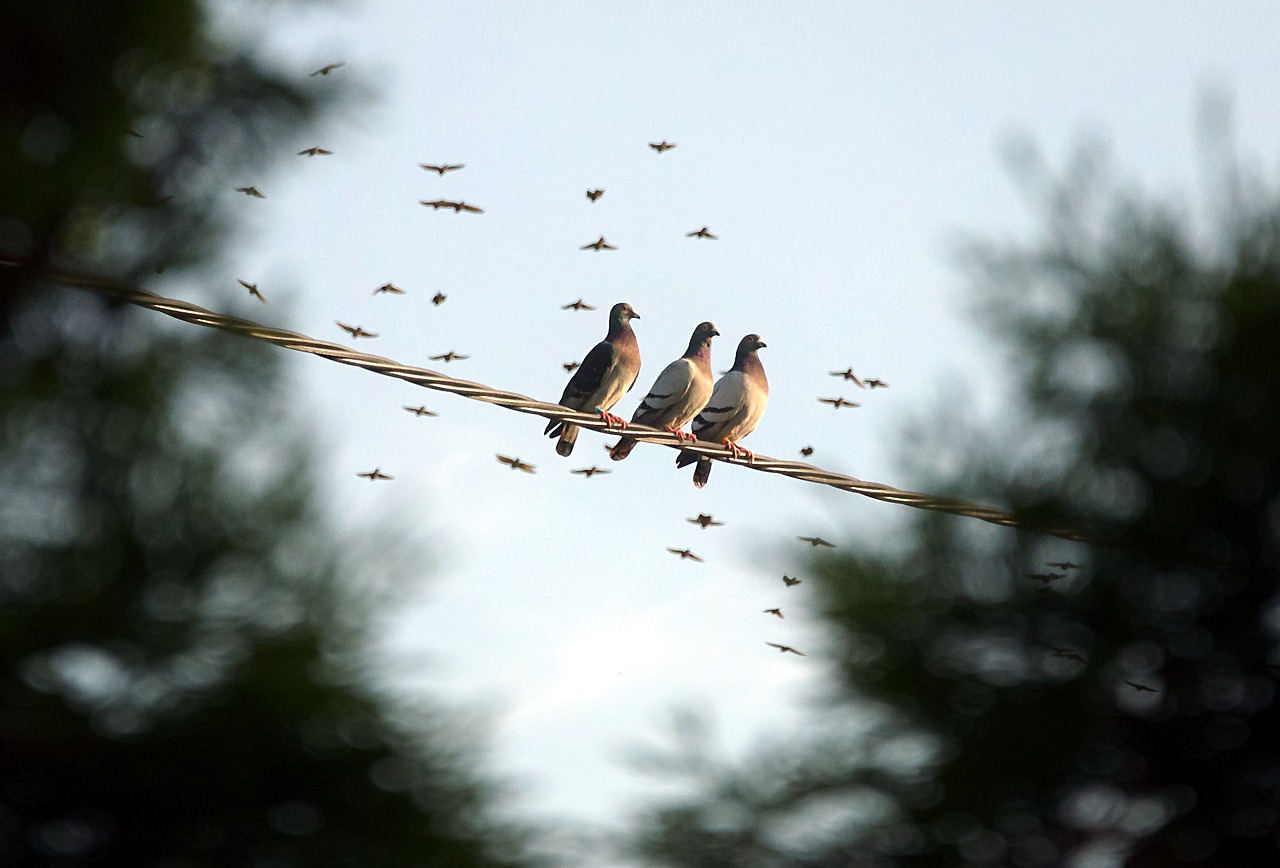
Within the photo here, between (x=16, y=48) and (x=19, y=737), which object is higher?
(x=16, y=48)

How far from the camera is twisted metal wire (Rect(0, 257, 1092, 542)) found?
8.25 feet

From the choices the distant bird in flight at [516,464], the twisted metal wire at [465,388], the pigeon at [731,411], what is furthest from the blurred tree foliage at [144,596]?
the pigeon at [731,411]

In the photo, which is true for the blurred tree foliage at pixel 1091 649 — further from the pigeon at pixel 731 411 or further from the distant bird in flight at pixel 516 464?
the pigeon at pixel 731 411

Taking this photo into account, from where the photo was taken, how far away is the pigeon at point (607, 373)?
35.8ft

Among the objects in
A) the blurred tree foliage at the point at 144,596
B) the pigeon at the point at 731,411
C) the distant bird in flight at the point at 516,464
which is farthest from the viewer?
the pigeon at the point at 731,411

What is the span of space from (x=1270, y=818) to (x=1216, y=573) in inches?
17.5

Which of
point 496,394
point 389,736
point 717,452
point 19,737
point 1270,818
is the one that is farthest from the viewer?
point 717,452

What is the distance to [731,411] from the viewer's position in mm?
10406

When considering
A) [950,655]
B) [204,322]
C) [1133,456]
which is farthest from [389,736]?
[204,322]

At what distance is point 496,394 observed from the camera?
5383 mm

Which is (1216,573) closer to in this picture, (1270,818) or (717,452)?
(1270,818)

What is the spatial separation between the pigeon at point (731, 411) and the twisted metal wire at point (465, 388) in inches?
139

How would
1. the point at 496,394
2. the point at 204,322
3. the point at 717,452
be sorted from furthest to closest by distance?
1. the point at 717,452
2. the point at 496,394
3. the point at 204,322

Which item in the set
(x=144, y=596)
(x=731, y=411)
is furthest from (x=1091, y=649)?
(x=731, y=411)
